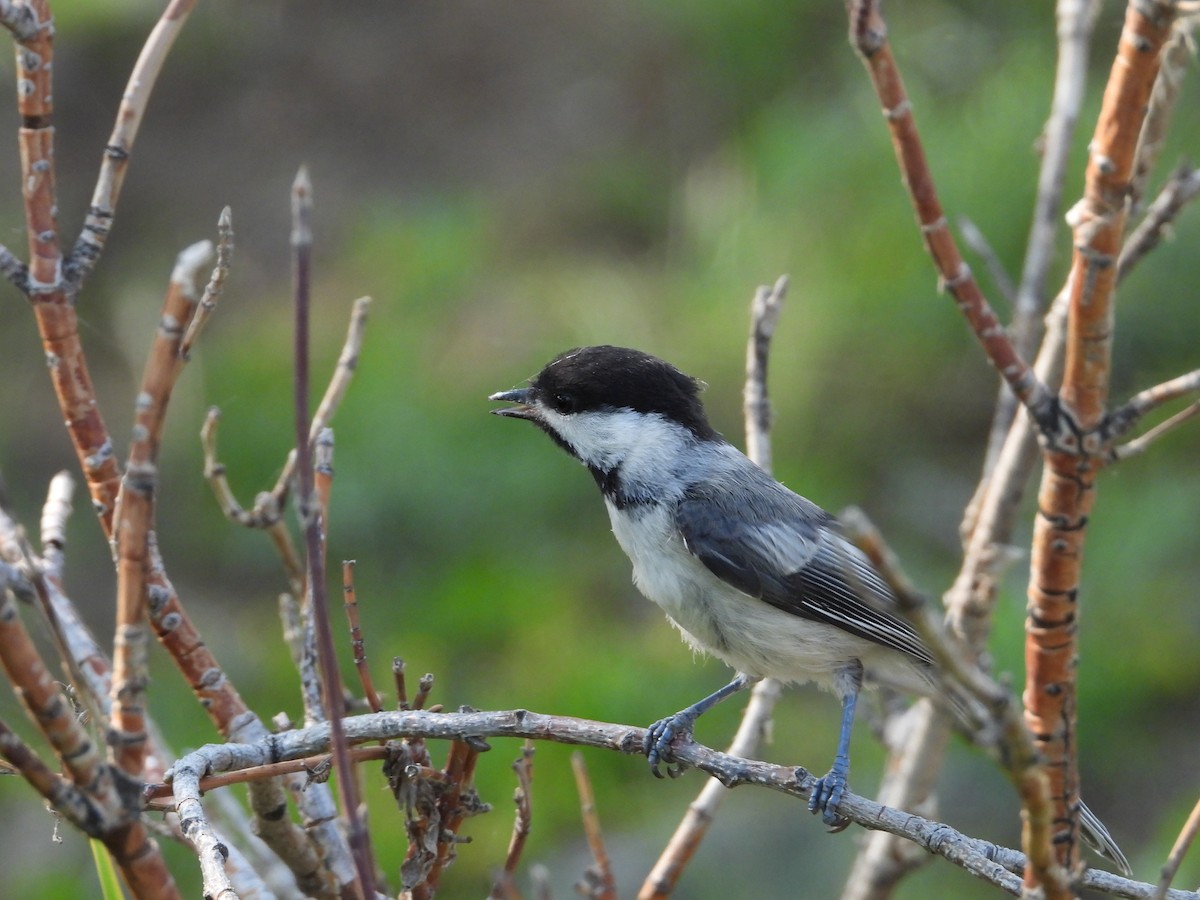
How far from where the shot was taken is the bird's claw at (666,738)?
1591 mm

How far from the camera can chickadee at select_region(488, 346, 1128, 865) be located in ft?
6.77

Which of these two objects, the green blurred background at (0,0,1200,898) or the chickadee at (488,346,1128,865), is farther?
the green blurred background at (0,0,1200,898)

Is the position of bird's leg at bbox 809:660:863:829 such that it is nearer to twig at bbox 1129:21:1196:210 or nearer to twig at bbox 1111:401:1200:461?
twig at bbox 1111:401:1200:461

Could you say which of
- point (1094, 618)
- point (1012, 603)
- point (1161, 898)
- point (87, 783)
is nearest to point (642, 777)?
point (1012, 603)

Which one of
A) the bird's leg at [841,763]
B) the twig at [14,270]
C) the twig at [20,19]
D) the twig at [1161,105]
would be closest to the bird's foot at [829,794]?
the bird's leg at [841,763]

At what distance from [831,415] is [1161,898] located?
10.8 ft

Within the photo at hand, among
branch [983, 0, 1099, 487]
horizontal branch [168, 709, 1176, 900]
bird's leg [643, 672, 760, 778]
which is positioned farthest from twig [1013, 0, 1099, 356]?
horizontal branch [168, 709, 1176, 900]

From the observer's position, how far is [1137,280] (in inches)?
158

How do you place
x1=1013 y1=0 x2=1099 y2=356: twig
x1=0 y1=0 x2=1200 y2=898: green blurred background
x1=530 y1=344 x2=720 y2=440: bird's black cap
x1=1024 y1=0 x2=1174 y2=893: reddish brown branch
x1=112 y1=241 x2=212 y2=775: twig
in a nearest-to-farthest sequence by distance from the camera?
x1=112 y1=241 x2=212 y2=775: twig → x1=1024 y1=0 x2=1174 y2=893: reddish brown branch → x1=1013 y1=0 x2=1099 y2=356: twig → x1=530 y1=344 x2=720 y2=440: bird's black cap → x1=0 y1=0 x2=1200 y2=898: green blurred background

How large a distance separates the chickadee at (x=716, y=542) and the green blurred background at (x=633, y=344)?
1064 millimetres

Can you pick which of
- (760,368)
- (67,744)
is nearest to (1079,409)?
(760,368)

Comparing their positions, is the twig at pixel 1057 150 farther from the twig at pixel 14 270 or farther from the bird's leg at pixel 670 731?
the twig at pixel 14 270

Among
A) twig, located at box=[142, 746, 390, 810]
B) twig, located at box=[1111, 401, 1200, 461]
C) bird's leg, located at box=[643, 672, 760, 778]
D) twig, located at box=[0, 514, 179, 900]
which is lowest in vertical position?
bird's leg, located at box=[643, 672, 760, 778]

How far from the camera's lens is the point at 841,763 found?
1.90 m
